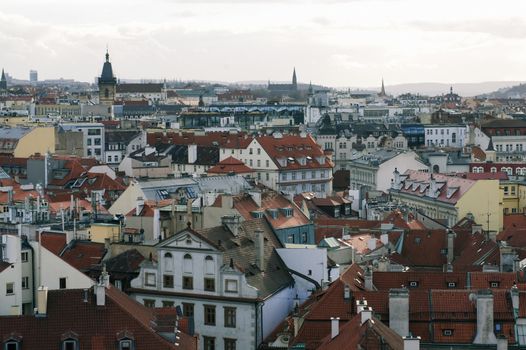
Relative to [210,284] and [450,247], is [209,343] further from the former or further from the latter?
[450,247]

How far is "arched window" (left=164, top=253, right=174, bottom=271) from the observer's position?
57.8 meters

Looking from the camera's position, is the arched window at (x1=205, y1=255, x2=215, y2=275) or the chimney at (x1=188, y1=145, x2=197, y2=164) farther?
the chimney at (x1=188, y1=145, x2=197, y2=164)

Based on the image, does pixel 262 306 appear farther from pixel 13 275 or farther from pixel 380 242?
pixel 380 242

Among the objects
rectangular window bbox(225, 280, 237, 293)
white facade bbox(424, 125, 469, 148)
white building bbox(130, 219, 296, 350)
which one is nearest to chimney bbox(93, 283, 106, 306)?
white building bbox(130, 219, 296, 350)

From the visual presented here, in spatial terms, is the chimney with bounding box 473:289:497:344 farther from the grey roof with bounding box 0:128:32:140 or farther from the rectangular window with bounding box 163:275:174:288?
the grey roof with bounding box 0:128:32:140

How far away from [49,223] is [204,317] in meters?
20.7

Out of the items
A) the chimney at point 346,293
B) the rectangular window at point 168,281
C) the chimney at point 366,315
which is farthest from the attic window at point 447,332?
the rectangular window at point 168,281


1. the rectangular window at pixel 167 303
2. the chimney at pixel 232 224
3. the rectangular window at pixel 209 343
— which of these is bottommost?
the rectangular window at pixel 209 343

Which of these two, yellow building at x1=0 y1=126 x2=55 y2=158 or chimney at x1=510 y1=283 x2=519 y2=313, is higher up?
yellow building at x1=0 y1=126 x2=55 y2=158

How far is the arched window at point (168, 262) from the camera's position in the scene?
2275 inches

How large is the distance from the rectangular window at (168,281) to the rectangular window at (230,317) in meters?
3.25

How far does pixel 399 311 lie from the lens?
4725 centimetres

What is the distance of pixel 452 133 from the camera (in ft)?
627

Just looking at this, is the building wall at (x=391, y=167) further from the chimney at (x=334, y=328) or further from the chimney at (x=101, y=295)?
the chimney at (x=101, y=295)
